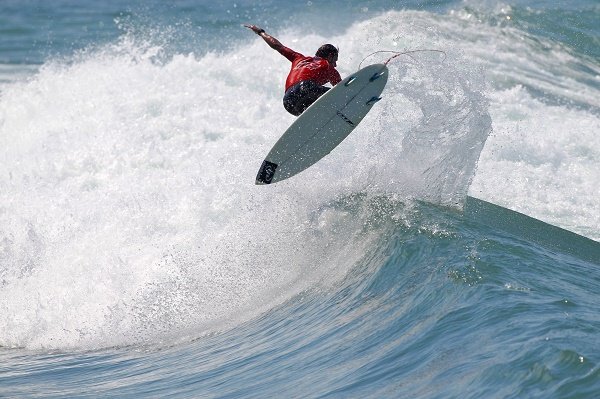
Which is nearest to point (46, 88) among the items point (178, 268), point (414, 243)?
point (178, 268)

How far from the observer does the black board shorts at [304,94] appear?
8.88m

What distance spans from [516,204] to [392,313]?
4.46m

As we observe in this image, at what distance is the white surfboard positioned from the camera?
8.71 m

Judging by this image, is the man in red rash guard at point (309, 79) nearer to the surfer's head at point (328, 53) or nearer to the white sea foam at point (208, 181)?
the surfer's head at point (328, 53)

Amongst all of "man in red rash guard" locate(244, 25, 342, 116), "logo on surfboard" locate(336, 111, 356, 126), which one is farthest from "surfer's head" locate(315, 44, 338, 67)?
"logo on surfboard" locate(336, 111, 356, 126)

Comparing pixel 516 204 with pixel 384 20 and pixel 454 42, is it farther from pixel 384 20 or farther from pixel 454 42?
pixel 384 20

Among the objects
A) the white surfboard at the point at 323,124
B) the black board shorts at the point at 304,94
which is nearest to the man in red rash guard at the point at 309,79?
the black board shorts at the point at 304,94

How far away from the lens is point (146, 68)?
16750mm

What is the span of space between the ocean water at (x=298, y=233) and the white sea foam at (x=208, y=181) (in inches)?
1.3

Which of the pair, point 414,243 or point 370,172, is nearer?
point 414,243

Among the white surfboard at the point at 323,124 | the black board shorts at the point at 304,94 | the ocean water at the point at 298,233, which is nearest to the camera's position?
the ocean water at the point at 298,233

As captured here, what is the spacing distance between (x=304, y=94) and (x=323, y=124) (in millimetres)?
351

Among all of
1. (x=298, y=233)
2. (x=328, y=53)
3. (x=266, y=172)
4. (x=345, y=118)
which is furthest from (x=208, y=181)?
(x=328, y=53)

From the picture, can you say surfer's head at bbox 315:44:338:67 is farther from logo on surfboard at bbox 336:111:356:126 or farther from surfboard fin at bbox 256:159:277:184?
surfboard fin at bbox 256:159:277:184
